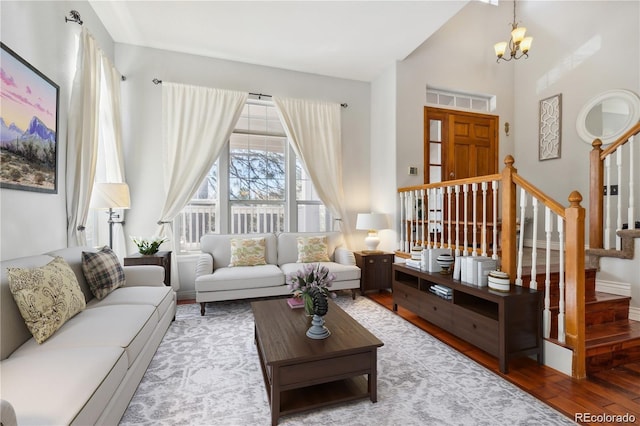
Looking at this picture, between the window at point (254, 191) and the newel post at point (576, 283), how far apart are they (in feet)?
10.8

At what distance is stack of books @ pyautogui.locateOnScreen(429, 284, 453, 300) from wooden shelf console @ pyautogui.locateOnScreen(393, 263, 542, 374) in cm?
4

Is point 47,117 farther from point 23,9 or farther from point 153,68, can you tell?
point 153,68

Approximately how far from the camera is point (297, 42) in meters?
3.90

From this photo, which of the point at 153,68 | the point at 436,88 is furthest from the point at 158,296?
the point at 436,88

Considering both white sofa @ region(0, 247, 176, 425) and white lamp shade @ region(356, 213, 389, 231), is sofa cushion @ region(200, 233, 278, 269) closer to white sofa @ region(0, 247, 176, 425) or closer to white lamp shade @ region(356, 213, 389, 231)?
white sofa @ region(0, 247, 176, 425)

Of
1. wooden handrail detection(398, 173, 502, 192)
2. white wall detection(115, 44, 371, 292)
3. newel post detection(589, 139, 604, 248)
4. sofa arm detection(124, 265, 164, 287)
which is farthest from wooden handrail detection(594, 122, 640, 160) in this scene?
sofa arm detection(124, 265, 164, 287)

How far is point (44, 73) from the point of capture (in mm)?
2412

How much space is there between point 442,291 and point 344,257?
1576 millimetres

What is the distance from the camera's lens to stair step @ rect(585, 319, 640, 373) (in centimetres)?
217

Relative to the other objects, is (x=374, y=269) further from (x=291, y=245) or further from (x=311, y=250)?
(x=291, y=245)

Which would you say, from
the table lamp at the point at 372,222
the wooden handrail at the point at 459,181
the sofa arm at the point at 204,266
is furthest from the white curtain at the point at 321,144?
the sofa arm at the point at 204,266

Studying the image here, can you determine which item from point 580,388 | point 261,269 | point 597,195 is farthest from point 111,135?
point 597,195

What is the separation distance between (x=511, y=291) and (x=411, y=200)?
6.37ft

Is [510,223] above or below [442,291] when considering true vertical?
above
